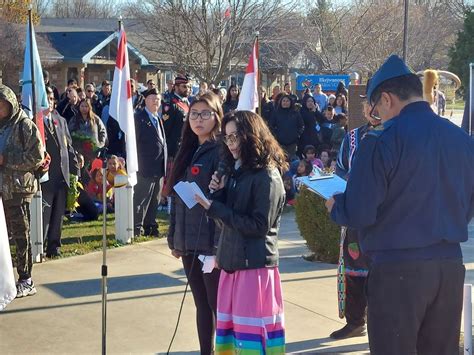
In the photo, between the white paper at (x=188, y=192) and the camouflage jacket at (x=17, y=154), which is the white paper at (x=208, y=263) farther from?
the camouflage jacket at (x=17, y=154)

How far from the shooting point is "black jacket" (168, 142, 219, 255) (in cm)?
Result: 533

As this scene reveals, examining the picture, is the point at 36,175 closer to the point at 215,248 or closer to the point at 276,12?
the point at 215,248

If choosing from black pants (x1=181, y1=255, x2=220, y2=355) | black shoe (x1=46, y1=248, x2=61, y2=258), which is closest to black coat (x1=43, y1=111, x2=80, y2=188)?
black shoe (x1=46, y1=248, x2=61, y2=258)

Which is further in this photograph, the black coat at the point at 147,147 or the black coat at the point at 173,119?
the black coat at the point at 173,119

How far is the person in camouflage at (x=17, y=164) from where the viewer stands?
7.14m

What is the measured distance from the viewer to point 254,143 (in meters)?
4.76

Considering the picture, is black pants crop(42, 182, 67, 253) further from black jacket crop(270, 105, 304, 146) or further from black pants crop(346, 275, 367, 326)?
black jacket crop(270, 105, 304, 146)

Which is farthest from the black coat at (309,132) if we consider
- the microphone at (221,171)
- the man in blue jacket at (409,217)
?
the man in blue jacket at (409,217)

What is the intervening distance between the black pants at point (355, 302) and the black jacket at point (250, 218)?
1542mm

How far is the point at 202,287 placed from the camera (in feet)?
17.9

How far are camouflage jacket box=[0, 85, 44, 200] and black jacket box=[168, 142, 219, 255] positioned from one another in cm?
228

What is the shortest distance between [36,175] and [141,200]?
9.64 ft

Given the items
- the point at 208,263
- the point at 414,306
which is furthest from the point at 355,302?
the point at 414,306

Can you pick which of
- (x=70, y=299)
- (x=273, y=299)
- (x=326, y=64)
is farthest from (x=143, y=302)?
(x=326, y=64)
